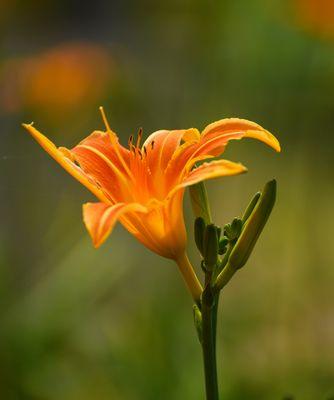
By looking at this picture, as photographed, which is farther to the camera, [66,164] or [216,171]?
[66,164]

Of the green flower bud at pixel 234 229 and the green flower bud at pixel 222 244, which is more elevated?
the green flower bud at pixel 234 229

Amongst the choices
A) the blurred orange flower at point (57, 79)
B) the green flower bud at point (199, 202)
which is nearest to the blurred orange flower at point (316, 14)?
the blurred orange flower at point (57, 79)

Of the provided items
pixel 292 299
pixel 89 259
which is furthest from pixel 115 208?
pixel 292 299

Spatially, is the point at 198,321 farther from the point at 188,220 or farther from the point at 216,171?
the point at 188,220

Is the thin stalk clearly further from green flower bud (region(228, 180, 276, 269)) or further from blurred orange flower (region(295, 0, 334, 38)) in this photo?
blurred orange flower (region(295, 0, 334, 38))

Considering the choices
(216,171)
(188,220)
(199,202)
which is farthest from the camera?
(188,220)

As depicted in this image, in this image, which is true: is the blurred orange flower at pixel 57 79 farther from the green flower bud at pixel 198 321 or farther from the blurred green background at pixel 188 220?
the green flower bud at pixel 198 321

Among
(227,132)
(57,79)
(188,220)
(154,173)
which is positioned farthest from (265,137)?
(57,79)
